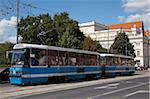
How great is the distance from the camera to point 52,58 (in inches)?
1116

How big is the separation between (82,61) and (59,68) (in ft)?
17.5

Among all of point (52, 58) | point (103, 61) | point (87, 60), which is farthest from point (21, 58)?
point (103, 61)

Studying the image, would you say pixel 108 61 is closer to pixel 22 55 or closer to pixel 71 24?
pixel 22 55

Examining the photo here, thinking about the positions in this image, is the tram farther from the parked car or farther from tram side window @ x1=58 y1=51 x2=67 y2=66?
the parked car

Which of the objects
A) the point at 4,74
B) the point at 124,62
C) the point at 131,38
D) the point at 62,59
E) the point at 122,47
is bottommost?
the point at 4,74

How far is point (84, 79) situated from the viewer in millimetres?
35375

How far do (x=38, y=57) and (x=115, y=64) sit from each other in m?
20.1

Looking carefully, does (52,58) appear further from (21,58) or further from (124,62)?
(124,62)

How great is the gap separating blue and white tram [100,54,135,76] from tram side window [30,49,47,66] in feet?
45.6

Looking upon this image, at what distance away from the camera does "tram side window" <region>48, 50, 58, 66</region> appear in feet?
91.8

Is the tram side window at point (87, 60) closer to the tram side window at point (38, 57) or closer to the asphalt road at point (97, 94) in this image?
the tram side window at point (38, 57)

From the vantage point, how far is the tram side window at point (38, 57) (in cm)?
2594

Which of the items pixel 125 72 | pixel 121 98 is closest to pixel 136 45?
pixel 125 72

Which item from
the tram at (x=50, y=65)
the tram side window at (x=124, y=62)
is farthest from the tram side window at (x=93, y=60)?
the tram side window at (x=124, y=62)
